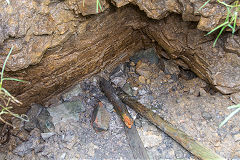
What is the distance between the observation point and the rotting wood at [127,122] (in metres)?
2.43

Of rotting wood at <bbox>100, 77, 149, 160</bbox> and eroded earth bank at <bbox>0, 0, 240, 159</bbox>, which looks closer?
eroded earth bank at <bbox>0, 0, 240, 159</bbox>

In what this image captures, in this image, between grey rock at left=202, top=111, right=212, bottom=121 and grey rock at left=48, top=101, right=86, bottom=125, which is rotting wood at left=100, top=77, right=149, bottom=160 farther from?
grey rock at left=202, top=111, right=212, bottom=121

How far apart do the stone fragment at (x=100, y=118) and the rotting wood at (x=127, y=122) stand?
0.47ft

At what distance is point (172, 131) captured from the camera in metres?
2.42

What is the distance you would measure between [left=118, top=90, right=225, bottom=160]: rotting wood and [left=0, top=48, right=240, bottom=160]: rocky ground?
8 cm

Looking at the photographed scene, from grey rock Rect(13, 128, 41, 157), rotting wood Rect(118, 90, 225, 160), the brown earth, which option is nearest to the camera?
the brown earth

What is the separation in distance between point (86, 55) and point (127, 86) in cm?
66

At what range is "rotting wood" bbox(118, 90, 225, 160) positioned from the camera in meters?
2.20

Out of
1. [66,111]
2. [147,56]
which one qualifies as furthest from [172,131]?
[66,111]

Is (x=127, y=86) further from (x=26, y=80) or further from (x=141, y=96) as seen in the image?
(x=26, y=80)

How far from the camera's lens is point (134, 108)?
2715 millimetres

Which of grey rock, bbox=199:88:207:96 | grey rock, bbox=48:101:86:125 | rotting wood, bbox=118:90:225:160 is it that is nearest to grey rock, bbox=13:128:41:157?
grey rock, bbox=48:101:86:125

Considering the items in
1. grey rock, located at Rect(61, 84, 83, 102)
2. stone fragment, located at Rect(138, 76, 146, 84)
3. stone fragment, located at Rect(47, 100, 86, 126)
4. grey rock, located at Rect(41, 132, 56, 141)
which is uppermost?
stone fragment, located at Rect(138, 76, 146, 84)

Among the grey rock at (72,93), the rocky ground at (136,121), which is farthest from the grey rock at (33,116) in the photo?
the grey rock at (72,93)
